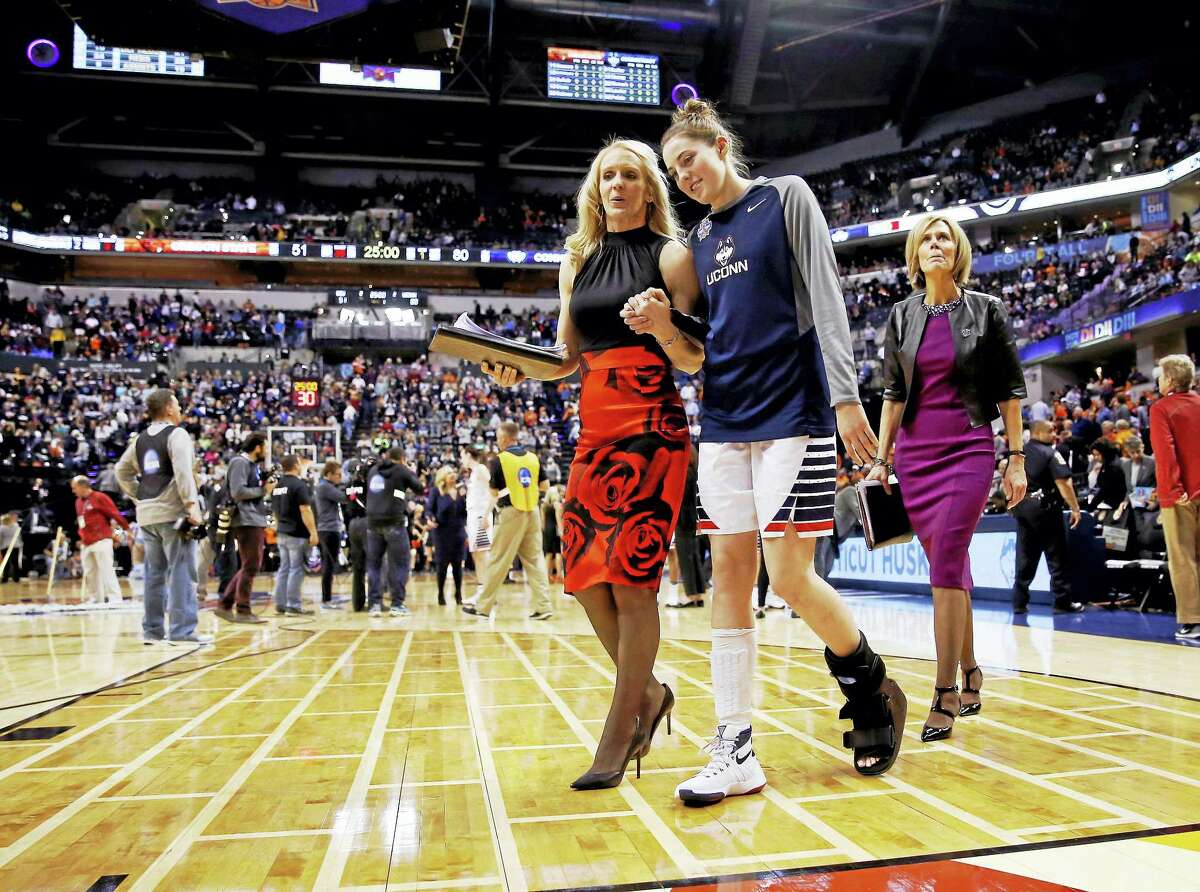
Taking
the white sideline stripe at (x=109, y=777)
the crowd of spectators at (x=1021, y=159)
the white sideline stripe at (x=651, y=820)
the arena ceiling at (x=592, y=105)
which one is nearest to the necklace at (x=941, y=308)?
the white sideline stripe at (x=651, y=820)

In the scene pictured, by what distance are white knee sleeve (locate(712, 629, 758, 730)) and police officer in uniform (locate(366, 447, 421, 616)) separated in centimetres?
692

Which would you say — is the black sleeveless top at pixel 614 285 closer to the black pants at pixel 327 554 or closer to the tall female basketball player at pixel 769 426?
the tall female basketball player at pixel 769 426

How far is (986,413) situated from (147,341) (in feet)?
101

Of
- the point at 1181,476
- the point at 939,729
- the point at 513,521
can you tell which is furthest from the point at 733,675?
the point at 513,521

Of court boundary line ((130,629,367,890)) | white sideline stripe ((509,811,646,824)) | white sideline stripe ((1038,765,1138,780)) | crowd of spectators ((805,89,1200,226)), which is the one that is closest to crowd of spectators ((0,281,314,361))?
crowd of spectators ((805,89,1200,226))

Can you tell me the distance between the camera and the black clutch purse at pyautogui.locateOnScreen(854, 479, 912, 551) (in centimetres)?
301

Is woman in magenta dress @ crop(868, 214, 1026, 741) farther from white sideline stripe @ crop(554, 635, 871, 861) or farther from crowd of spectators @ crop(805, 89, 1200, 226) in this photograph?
crowd of spectators @ crop(805, 89, 1200, 226)

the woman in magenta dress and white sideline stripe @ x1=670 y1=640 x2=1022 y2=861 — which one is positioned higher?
the woman in magenta dress

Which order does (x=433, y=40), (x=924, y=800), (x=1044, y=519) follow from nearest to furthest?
1. (x=924, y=800)
2. (x=1044, y=519)
3. (x=433, y=40)

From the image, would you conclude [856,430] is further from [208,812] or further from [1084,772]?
[208,812]

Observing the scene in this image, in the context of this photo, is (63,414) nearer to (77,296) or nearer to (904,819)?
(77,296)

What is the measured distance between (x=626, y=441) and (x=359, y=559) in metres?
7.84

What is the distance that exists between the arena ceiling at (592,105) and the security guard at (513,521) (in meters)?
23.1

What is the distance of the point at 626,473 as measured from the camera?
254 centimetres
